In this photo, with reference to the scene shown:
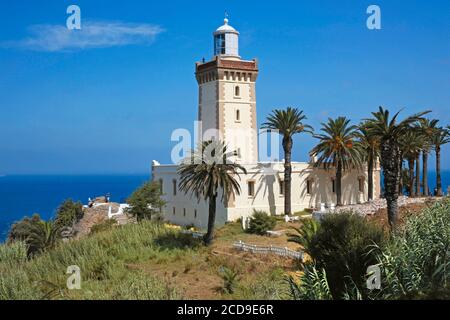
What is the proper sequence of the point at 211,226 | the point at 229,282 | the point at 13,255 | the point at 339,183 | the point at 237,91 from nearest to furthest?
the point at 229,282, the point at 13,255, the point at 211,226, the point at 339,183, the point at 237,91

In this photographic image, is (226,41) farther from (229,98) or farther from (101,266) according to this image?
(101,266)

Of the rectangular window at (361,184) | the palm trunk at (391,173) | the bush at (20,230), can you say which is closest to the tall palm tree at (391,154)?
the palm trunk at (391,173)

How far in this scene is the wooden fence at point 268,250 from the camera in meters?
24.9

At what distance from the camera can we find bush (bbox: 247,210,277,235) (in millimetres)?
32656

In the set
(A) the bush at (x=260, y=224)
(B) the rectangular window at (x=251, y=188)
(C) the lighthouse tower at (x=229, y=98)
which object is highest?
(C) the lighthouse tower at (x=229, y=98)

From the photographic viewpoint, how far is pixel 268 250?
26.4 meters

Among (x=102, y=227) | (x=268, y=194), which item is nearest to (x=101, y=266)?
(x=102, y=227)

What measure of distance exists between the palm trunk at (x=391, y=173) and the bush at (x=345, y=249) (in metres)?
5.59

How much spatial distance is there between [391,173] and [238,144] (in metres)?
17.1

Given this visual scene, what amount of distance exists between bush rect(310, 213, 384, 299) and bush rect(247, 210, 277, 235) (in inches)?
508

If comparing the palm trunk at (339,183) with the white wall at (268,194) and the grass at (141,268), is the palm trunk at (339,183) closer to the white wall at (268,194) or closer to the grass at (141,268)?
the white wall at (268,194)

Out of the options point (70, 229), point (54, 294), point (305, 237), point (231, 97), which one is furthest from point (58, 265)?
point (70, 229)
